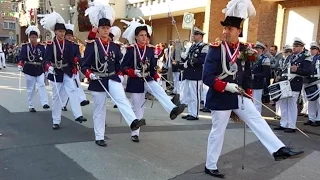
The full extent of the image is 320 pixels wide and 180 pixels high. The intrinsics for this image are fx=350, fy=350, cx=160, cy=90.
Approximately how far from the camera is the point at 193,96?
9.05 meters

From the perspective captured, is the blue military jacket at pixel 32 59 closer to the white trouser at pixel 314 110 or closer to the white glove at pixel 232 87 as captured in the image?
the white glove at pixel 232 87

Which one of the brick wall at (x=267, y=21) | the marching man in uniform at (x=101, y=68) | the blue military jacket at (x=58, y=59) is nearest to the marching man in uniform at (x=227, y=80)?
the marching man in uniform at (x=101, y=68)

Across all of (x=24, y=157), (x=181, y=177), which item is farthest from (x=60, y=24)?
(x=181, y=177)

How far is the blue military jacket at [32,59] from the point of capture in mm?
9188

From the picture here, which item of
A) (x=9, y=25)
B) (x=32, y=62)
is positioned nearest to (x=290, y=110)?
(x=32, y=62)

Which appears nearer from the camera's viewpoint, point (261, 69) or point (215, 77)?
point (215, 77)

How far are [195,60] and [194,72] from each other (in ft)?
1.33

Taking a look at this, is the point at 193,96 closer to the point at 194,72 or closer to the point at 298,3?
the point at 194,72

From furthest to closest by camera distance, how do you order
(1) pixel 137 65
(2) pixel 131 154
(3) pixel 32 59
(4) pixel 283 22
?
(4) pixel 283 22
(3) pixel 32 59
(1) pixel 137 65
(2) pixel 131 154

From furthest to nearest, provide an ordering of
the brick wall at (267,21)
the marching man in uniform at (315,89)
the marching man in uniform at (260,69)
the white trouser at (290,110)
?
the brick wall at (267,21) < the marching man in uniform at (260,69) < the marching man in uniform at (315,89) < the white trouser at (290,110)

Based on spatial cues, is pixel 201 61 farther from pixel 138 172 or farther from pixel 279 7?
pixel 279 7

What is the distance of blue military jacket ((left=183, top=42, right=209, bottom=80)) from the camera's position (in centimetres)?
862

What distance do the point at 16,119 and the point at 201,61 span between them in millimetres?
4597

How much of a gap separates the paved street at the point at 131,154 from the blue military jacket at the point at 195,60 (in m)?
1.44
